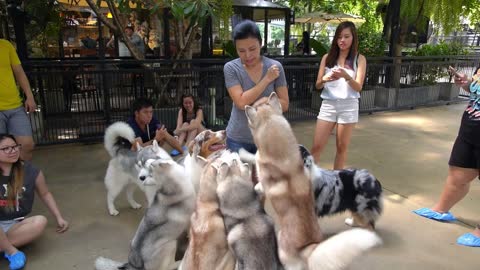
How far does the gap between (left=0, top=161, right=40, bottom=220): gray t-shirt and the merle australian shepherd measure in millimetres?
2393

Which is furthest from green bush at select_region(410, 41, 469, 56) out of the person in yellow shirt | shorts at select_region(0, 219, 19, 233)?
shorts at select_region(0, 219, 19, 233)

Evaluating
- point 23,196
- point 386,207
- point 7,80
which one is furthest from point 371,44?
point 23,196

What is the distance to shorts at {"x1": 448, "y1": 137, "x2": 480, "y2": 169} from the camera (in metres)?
3.25

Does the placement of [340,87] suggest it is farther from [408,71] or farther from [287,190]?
[408,71]

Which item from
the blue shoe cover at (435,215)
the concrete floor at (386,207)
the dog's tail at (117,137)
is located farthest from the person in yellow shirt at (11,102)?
the blue shoe cover at (435,215)

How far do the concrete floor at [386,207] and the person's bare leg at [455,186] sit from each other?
21 cm

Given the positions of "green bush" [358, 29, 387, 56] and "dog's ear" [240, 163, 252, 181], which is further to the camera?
"green bush" [358, 29, 387, 56]

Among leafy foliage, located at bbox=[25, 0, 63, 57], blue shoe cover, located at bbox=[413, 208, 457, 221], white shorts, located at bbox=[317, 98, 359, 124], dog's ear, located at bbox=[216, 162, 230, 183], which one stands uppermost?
leafy foliage, located at bbox=[25, 0, 63, 57]

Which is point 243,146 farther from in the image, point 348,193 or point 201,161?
point 348,193

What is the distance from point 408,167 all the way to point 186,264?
3894mm

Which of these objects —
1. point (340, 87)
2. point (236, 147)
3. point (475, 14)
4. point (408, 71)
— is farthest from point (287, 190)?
point (475, 14)

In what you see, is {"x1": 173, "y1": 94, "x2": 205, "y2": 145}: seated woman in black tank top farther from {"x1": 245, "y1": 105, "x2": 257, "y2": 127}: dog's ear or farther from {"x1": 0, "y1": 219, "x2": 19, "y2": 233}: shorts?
{"x1": 245, "y1": 105, "x2": 257, "y2": 127}: dog's ear

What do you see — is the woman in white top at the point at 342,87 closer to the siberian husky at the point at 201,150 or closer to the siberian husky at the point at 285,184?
the siberian husky at the point at 201,150

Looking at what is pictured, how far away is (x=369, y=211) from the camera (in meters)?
3.09
